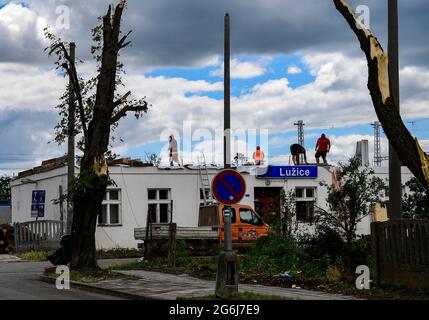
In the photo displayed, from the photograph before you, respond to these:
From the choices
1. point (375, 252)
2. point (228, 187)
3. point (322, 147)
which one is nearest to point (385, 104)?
point (228, 187)

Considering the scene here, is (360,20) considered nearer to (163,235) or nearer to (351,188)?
(351,188)

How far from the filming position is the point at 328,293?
17000 mm

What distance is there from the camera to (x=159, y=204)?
41562 mm

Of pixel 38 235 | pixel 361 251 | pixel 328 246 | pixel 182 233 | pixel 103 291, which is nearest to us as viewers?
pixel 103 291

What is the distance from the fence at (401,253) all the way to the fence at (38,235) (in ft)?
74.2

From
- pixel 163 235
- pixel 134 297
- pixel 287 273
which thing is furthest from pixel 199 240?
pixel 134 297

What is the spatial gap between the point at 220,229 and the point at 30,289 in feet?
42.4

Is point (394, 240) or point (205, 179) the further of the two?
point (205, 179)

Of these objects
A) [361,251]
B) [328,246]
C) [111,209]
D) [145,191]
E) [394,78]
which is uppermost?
[394,78]

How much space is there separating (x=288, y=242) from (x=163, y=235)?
302 inches

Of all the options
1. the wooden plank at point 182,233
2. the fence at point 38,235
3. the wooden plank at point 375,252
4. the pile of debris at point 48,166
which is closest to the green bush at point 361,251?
the wooden plank at point 375,252

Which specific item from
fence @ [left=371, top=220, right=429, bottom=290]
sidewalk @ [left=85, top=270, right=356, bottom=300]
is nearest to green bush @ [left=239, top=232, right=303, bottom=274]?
sidewalk @ [left=85, top=270, right=356, bottom=300]

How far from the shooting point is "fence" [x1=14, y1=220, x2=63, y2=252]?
126 feet

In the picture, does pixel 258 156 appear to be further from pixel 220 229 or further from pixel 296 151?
pixel 220 229
